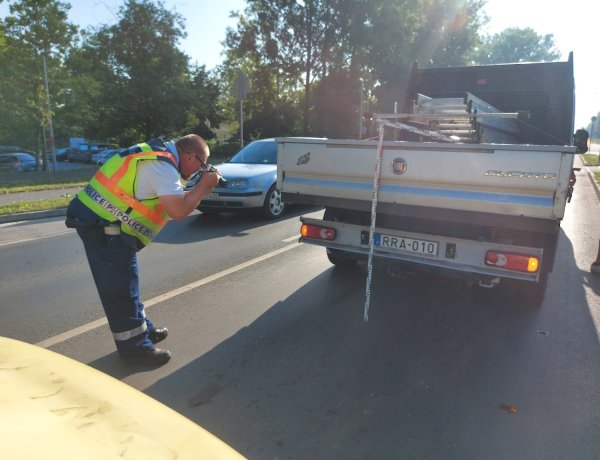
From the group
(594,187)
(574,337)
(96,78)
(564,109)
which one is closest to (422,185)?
(574,337)

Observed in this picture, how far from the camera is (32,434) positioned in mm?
1262

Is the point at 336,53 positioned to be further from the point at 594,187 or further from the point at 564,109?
the point at 564,109

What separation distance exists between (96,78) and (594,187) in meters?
22.7

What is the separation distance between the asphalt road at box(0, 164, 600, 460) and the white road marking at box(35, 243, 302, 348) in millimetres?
16

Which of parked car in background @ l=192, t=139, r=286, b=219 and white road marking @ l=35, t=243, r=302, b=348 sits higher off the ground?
parked car in background @ l=192, t=139, r=286, b=219

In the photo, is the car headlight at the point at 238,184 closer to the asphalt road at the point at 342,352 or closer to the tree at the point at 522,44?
the asphalt road at the point at 342,352

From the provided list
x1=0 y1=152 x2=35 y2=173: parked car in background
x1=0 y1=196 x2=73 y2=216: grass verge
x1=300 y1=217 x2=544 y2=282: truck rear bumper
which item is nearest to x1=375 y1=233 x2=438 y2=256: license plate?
x1=300 y1=217 x2=544 y2=282: truck rear bumper

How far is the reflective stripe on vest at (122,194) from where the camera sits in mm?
3080

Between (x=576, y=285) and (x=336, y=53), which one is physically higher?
(x=336, y=53)

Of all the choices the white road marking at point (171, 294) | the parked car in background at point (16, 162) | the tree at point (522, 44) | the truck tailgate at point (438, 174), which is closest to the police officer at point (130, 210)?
the white road marking at point (171, 294)

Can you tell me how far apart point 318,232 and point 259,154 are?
569cm

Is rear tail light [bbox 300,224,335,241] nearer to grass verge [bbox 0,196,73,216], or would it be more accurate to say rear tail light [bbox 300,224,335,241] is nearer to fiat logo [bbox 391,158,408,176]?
fiat logo [bbox 391,158,408,176]

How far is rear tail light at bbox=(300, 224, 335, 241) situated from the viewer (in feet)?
15.6

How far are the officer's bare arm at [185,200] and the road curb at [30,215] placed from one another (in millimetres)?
7435
